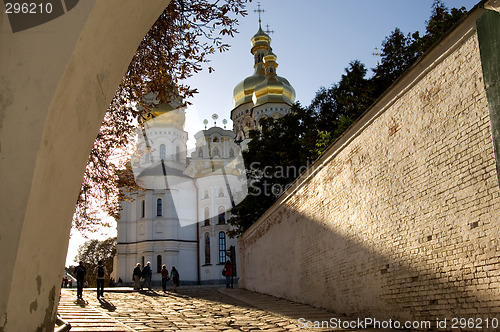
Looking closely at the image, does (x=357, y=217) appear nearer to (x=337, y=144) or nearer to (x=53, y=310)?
(x=337, y=144)

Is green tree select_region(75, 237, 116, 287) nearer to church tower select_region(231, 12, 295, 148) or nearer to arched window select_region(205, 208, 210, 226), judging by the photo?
arched window select_region(205, 208, 210, 226)

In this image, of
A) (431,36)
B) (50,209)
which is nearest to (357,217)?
(50,209)

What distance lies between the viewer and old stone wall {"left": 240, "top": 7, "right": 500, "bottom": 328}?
5996 millimetres

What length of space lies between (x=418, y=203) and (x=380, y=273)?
1.60m

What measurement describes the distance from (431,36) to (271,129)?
32.3 feet

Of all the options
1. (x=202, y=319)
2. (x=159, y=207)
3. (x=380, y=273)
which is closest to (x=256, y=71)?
(x=159, y=207)

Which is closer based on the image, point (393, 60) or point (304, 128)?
point (393, 60)

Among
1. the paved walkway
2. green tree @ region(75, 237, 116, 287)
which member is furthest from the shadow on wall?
green tree @ region(75, 237, 116, 287)

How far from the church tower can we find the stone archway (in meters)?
43.0

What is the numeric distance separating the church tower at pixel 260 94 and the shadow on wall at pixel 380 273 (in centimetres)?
3328

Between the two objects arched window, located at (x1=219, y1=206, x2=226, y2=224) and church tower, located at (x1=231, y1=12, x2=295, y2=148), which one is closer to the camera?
arched window, located at (x1=219, y1=206, x2=226, y2=224)

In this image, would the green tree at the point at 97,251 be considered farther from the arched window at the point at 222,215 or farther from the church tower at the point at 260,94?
the church tower at the point at 260,94

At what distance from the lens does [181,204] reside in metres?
45.5

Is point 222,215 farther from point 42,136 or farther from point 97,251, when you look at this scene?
point 42,136
